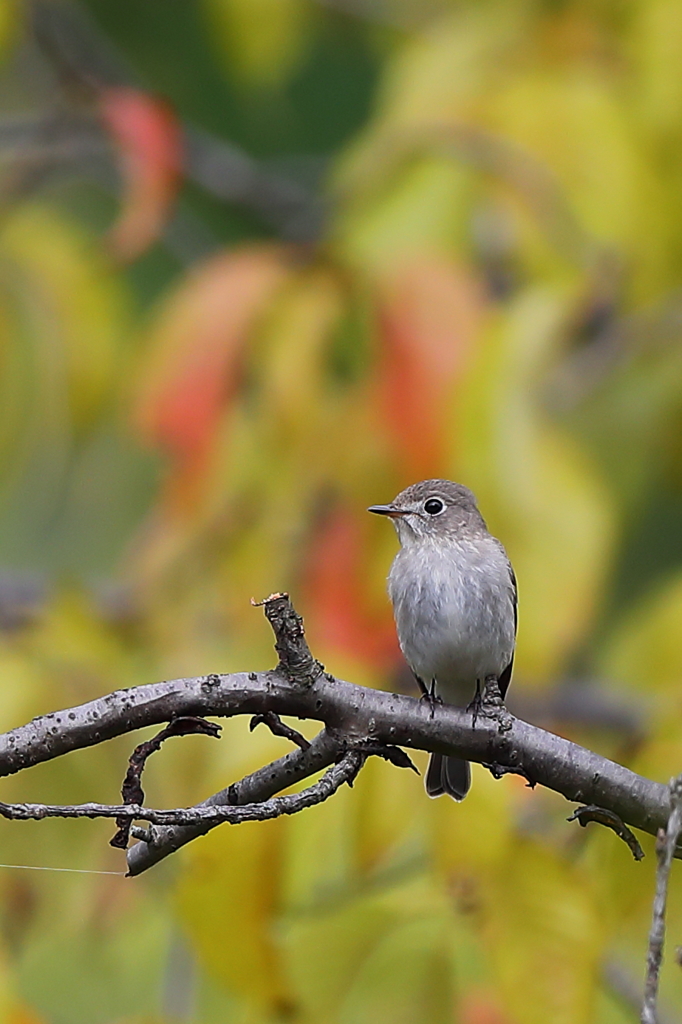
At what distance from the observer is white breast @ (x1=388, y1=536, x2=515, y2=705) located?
3.93 m

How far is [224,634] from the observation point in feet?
16.3

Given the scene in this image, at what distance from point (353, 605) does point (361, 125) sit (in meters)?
6.07

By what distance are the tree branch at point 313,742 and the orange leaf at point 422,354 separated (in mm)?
1995

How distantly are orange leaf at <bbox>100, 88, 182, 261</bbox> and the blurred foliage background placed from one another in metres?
0.02

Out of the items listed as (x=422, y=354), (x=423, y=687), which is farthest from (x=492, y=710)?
(x=422, y=354)

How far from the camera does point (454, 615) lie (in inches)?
155

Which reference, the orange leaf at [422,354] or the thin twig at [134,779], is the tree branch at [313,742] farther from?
the orange leaf at [422,354]

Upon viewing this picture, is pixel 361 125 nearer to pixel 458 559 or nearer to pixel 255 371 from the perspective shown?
pixel 255 371

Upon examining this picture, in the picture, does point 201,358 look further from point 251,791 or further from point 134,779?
point 134,779

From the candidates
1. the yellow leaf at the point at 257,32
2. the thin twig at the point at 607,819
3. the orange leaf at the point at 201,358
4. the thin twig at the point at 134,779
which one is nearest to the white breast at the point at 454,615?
the orange leaf at the point at 201,358

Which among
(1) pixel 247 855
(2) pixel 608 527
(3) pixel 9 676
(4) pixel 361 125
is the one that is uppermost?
(4) pixel 361 125

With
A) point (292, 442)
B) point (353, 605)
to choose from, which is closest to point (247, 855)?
point (353, 605)

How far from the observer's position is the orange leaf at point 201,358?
4695mm

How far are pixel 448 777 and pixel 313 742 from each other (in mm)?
1710
